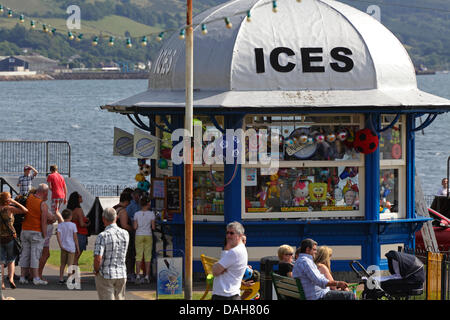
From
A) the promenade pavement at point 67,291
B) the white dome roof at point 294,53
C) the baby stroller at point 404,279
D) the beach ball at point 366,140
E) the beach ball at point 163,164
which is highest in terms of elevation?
the white dome roof at point 294,53

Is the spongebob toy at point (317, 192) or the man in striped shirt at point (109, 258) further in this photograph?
the spongebob toy at point (317, 192)

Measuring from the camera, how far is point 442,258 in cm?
1733

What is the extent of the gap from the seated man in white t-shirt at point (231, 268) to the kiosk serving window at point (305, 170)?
19.2ft

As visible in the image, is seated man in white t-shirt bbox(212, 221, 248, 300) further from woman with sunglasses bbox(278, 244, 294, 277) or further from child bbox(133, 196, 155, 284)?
child bbox(133, 196, 155, 284)

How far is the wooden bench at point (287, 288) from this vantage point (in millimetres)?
14625

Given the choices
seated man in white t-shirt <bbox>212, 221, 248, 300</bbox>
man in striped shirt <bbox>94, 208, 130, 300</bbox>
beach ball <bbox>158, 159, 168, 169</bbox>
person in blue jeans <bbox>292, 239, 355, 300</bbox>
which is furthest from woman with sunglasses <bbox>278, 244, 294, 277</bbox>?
beach ball <bbox>158, 159, 168, 169</bbox>

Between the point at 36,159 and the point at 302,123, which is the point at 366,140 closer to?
the point at 302,123

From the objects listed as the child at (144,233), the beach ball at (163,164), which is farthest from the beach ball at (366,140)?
the child at (144,233)

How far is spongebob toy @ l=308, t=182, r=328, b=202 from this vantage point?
20.0 meters

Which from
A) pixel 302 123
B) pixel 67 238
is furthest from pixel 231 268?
pixel 302 123

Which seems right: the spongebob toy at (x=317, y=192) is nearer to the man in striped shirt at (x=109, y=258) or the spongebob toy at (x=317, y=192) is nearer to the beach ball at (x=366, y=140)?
the beach ball at (x=366, y=140)

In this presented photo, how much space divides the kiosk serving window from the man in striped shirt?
17.9ft
